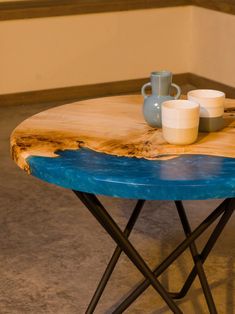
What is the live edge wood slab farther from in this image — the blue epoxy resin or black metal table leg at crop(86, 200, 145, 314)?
black metal table leg at crop(86, 200, 145, 314)

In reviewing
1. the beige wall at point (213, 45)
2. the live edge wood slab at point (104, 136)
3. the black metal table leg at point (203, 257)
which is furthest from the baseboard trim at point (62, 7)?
the black metal table leg at point (203, 257)

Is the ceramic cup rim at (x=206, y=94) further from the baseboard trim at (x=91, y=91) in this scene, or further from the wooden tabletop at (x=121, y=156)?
the baseboard trim at (x=91, y=91)

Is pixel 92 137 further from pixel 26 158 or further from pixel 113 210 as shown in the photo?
pixel 113 210

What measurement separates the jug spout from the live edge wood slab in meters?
0.11

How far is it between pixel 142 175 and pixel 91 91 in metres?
3.74

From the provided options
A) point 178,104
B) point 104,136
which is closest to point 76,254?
point 104,136

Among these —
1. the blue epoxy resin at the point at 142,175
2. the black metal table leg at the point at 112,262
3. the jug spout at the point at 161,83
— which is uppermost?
the jug spout at the point at 161,83

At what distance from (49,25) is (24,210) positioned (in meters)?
2.18

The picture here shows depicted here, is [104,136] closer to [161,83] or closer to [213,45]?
[161,83]

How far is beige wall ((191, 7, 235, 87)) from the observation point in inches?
202

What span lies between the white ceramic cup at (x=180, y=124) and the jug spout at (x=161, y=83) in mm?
156

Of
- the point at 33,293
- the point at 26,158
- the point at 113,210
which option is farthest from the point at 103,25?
the point at 26,158

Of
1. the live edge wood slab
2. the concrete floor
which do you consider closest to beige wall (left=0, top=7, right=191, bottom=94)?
the concrete floor

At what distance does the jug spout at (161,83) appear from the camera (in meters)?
2.05
